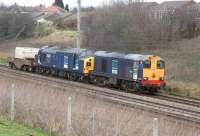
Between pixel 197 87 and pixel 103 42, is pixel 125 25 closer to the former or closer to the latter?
pixel 103 42

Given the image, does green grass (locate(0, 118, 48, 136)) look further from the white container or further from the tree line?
the tree line

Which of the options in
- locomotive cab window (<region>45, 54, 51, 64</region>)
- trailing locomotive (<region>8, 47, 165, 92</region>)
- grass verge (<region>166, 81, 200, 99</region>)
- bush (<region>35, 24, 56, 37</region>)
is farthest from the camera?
bush (<region>35, 24, 56, 37</region>)

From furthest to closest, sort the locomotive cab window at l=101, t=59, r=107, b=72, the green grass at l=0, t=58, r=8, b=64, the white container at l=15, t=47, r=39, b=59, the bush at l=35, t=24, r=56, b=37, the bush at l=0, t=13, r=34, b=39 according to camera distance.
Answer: the bush at l=35, t=24, r=56, b=37, the bush at l=0, t=13, r=34, b=39, the green grass at l=0, t=58, r=8, b=64, the white container at l=15, t=47, r=39, b=59, the locomotive cab window at l=101, t=59, r=107, b=72

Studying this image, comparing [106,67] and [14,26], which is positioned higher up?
[14,26]

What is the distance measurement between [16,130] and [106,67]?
2481cm

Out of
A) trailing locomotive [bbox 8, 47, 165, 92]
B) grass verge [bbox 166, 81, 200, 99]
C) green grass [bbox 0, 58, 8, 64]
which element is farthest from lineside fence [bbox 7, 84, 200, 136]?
green grass [bbox 0, 58, 8, 64]

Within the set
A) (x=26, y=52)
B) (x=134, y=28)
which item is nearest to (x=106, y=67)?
(x=26, y=52)

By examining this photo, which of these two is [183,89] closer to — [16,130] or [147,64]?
[147,64]

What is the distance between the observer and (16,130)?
1667 cm

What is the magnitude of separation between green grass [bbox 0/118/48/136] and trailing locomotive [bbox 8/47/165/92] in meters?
20.0

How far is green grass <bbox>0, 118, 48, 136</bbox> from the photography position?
52.0ft

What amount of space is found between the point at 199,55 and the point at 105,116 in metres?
29.1

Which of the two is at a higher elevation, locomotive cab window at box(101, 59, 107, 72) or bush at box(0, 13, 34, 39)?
bush at box(0, 13, 34, 39)

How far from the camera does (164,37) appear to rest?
62375 millimetres
